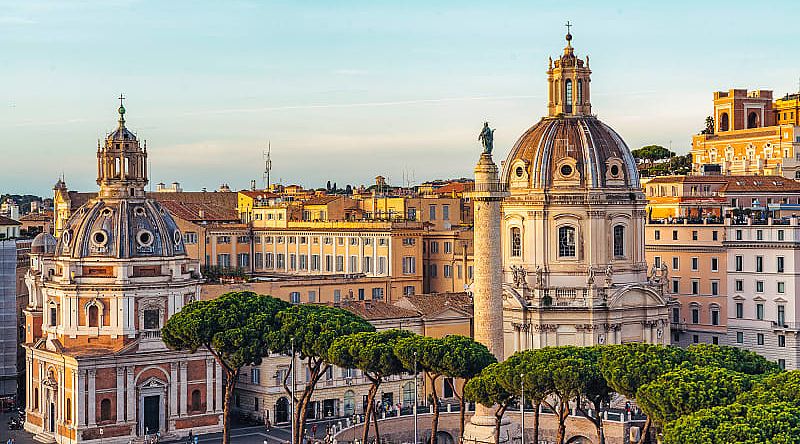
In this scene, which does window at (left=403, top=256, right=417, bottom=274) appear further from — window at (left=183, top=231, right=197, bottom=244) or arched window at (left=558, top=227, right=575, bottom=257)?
window at (left=183, top=231, right=197, bottom=244)

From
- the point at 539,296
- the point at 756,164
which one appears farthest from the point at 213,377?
the point at 756,164

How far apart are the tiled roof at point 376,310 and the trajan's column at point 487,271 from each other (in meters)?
13.6

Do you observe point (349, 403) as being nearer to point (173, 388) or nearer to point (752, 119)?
point (173, 388)

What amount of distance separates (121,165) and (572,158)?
2297cm

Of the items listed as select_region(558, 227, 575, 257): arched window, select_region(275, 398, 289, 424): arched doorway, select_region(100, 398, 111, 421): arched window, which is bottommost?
select_region(275, 398, 289, 424): arched doorway

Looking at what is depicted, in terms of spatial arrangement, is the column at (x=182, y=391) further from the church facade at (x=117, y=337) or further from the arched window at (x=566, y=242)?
the arched window at (x=566, y=242)

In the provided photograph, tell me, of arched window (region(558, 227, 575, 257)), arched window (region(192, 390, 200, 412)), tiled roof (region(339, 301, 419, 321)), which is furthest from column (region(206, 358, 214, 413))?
arched window (region(558, 227, 575, 257))

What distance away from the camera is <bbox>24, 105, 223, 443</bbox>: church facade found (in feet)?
212

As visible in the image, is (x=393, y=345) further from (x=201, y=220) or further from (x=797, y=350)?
(x=201, y=220)

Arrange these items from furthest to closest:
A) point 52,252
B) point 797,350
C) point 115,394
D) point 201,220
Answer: point 201,220
point 797,350
point 52,252
point 115,394

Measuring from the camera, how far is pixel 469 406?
67500 millimetres

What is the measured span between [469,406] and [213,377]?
12291 mm

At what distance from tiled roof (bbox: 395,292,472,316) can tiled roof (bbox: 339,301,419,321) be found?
1.64ft

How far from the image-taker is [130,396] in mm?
→ 65125
